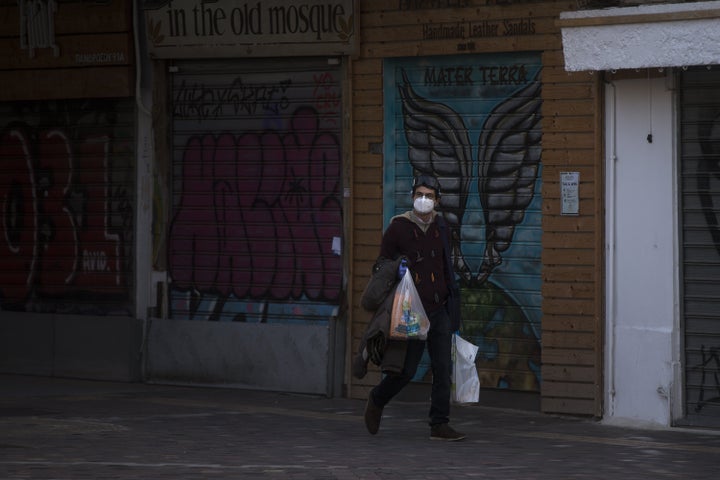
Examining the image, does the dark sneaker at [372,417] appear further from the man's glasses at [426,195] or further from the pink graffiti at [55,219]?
the pink graffiti at [55,219]

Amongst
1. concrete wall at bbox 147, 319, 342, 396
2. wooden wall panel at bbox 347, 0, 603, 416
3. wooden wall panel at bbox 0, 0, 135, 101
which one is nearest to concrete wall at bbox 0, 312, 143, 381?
concrete wall at bbox 147, 319, 342, 396

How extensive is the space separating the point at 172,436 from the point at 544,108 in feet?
13.8

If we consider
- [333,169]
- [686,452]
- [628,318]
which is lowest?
[686,452]

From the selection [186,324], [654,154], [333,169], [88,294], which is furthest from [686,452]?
[88,294]

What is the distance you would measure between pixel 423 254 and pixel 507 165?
2.19 m

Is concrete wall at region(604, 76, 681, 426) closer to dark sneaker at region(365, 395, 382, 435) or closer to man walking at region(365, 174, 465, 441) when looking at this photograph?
man walking at region(365, 174, 465, 441)

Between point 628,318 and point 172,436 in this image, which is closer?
point 172,436

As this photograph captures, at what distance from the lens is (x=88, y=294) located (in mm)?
14805

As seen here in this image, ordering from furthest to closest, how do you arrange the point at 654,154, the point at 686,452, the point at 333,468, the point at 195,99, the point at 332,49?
the point at 195,99
the point at 332,49
the point at 654,154
the point at 686,452
the point at 333,468

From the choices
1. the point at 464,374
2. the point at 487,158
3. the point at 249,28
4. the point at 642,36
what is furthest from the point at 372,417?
the point at 249,28

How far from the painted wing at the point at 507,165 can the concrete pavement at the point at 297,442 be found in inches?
60.5

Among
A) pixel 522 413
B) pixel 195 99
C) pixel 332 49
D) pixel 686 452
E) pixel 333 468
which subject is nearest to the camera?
pixel 333 468

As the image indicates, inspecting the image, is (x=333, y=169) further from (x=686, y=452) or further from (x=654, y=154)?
(x=686, y=452)

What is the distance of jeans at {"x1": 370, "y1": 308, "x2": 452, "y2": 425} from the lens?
1034 cm
